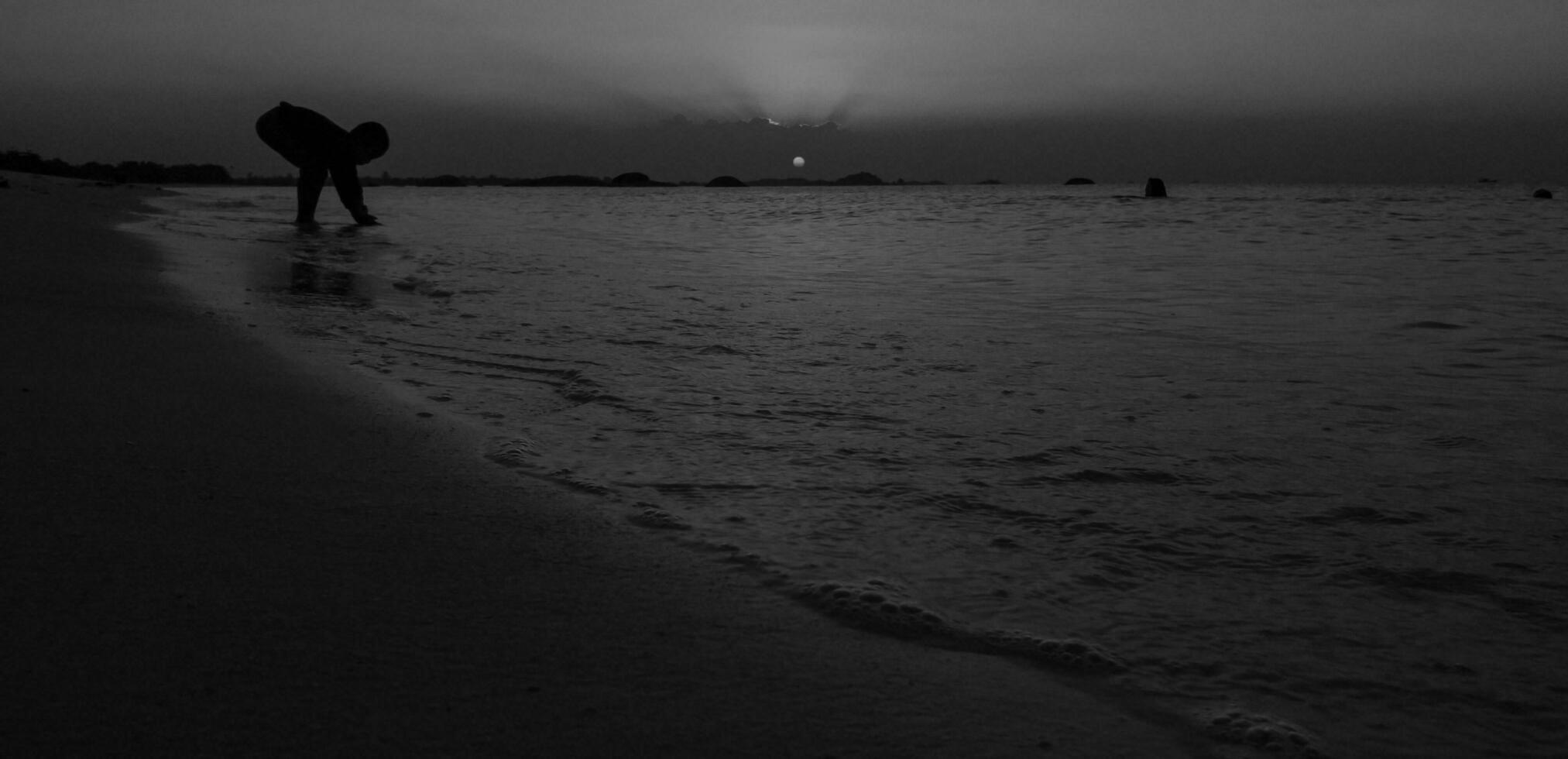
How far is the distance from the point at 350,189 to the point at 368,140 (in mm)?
996

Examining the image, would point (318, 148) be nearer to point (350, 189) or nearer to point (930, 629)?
point (350, 189)

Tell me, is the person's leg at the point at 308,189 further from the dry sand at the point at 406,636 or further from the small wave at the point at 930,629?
the small wave at the point at 930,629

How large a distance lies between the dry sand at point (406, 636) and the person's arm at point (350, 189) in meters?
17.0

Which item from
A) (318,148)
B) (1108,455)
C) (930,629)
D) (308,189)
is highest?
(318,148)

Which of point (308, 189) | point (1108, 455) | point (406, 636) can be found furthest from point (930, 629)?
point (308, 189)

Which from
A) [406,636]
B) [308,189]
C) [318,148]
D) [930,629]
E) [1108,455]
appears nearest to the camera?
[406,636]

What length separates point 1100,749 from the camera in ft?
5.17

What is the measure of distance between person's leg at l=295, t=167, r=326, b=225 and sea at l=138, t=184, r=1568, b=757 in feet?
33.7

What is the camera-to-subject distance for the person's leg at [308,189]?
1834cm

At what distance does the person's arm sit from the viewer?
18.5 meters

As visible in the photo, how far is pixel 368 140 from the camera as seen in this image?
18.6m

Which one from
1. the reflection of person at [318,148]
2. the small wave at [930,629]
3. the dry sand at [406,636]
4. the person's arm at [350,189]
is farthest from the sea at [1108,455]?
the person's arm at [350,189]

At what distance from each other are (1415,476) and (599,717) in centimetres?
281

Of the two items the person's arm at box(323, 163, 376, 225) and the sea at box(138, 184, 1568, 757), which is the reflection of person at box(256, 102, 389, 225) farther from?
the sea at box(138, 184, 1568, 757)
